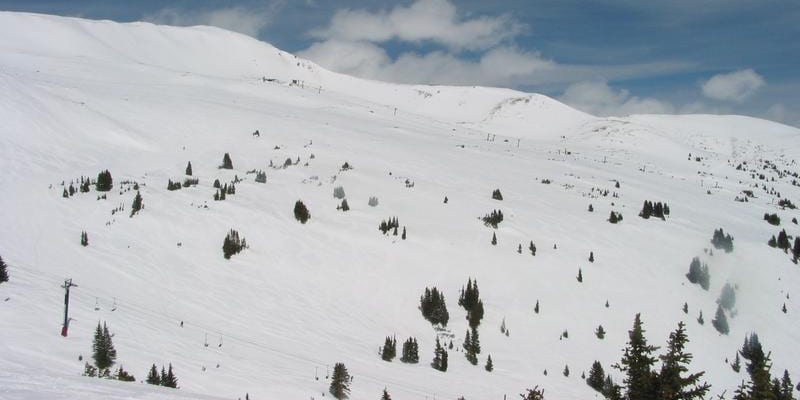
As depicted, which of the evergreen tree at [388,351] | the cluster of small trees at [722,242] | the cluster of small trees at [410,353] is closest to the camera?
the evergreen tree at [388,351]

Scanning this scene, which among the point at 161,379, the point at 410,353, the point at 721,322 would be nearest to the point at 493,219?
the point at 721,322

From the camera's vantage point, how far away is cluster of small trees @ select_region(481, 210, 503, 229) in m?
33.7

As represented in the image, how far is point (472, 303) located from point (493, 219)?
9722mm

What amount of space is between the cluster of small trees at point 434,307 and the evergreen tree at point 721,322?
16.1 m

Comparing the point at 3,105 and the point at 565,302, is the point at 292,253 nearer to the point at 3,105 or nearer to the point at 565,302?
the point at 565,302

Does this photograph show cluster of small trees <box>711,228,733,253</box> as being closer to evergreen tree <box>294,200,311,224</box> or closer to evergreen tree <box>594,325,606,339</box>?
evergreen tree <box>594,325,606,339</box>

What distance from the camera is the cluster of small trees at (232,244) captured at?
79.8 feet

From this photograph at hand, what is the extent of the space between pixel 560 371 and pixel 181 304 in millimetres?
16150

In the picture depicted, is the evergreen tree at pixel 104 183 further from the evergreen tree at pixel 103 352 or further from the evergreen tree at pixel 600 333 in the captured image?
the evergreen tree at pixel 600 333

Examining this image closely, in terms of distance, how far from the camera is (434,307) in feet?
79.8

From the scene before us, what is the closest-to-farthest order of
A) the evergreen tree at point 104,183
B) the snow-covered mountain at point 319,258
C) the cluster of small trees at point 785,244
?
the snow-covered mountain at point 319,258
the evergreen tree at point 104,183
the cluster of small trees at point 785,244

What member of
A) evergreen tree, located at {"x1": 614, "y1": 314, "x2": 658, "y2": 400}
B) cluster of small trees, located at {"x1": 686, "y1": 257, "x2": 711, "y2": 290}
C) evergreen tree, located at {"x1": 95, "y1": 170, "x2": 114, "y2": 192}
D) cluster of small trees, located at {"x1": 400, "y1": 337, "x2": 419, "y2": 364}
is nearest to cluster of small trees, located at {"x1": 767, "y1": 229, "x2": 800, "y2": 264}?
cluster of small trees, located at {"x1": 686, "y1": 257, "x2": 711, "y2": 290}

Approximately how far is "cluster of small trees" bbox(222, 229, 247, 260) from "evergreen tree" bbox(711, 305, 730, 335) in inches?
1020

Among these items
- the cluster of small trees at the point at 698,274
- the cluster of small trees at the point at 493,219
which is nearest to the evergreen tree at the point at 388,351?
the cluster of small trees at the point at 493,219
